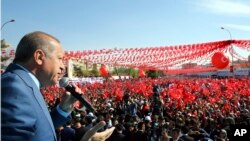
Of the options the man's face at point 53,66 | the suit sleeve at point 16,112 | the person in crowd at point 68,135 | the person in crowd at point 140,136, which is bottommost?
the person in crowd at point 140,136

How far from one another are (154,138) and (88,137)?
7.38 meters

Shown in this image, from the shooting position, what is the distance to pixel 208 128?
11.2m

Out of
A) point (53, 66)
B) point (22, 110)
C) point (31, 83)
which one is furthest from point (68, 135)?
point (22, 110)

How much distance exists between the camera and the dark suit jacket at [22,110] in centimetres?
160

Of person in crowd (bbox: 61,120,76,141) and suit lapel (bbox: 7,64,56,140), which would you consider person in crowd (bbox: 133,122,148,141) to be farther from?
suit lapel (bbox: 7,64,56,140)

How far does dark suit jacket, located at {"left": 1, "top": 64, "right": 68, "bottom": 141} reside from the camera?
1.60 m

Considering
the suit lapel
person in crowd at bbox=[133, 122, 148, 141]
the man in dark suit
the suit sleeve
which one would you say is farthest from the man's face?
person in crowd at bbox=[133, 122, 148, 141]

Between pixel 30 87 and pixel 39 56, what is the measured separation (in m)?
0.24

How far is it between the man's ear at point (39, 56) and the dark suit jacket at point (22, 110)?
107mm

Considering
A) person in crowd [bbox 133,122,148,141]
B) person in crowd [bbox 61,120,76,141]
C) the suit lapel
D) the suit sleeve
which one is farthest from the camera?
person in crowd [bbox 133,122,148,141]

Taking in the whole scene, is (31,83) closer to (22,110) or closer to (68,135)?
(22,110)

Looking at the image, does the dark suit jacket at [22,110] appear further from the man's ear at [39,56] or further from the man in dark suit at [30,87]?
the man's ear at [39,56]

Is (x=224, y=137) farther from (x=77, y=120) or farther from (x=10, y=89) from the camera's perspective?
(x=10, y=89)

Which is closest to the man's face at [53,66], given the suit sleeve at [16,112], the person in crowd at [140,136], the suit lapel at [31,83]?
the suit lapel at [31,83]
